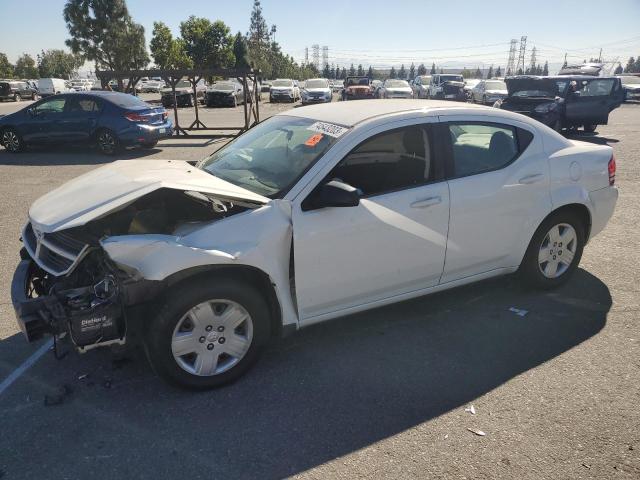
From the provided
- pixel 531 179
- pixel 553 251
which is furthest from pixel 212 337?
pixel 553 251

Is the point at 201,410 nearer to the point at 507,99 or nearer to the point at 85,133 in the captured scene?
the point at 85,133

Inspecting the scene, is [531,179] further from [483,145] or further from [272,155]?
[272,155]

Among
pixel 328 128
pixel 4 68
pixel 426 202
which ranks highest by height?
pixel 4 68

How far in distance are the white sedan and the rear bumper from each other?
17 cm

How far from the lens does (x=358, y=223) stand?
3.39m

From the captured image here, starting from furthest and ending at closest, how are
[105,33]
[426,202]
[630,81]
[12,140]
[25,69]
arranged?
[25,69] → [105,33] → [630,81] → [12,140] → [426,202]

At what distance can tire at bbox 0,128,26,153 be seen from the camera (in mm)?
13078

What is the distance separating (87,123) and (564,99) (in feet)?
42.1

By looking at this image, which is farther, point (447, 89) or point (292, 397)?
point (447, 89)

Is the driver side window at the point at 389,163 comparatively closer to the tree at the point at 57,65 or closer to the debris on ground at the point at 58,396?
the debris on ground at the point at 58,396

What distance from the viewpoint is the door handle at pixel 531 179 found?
161 inches

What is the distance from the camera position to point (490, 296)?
4.56 metres

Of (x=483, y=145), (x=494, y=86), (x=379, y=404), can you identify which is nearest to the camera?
(x=379, y=404)

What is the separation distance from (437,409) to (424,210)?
1.35 meters
